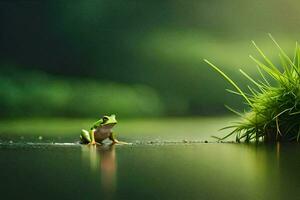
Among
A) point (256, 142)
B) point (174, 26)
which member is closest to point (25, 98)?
point (174, 26)

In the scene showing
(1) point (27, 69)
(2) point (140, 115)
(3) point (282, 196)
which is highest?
(1) point (27, 69)

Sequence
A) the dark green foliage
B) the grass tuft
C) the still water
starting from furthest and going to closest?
1. the dark green foliage
2. the grass tuft
3. the still water

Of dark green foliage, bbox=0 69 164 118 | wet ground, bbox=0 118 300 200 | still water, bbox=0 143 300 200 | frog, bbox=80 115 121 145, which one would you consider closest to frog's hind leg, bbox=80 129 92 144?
frog, bbox=80 115 121 145

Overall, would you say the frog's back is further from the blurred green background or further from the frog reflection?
the blurred green background

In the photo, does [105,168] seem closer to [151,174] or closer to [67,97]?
[151,174]

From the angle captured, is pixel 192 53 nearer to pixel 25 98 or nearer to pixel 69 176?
pixel 25 98

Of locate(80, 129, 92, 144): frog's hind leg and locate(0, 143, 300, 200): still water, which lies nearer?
locate(0, 143, 300, 200): still water

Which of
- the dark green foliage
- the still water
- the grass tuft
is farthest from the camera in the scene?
the dark green foliage
